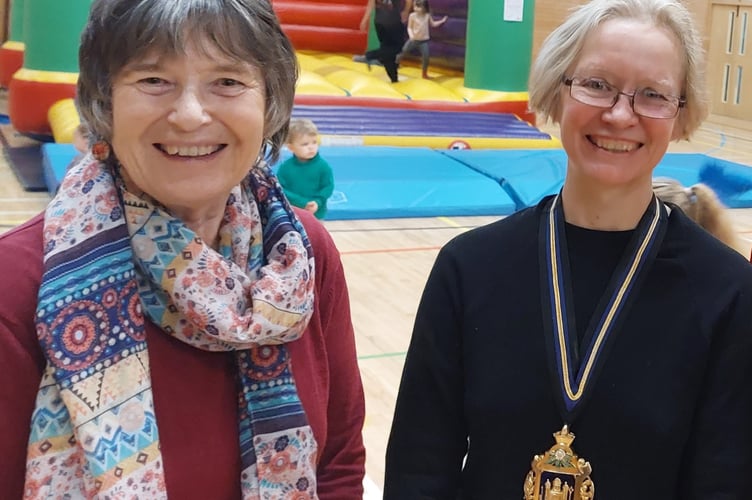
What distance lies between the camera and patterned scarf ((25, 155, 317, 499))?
120cm

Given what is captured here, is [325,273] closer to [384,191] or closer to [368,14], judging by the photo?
[384,191]

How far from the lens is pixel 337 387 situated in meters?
1.50

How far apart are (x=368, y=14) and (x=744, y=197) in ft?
18.8

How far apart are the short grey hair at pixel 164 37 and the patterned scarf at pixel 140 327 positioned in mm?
109

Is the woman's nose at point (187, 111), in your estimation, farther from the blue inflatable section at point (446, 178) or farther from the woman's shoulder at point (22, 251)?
the blue inflatable section at point (446, 178)

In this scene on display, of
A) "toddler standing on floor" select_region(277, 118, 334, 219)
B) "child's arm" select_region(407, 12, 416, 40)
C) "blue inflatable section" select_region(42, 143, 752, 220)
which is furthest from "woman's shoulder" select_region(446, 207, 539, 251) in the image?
"child's arm" select_region(407, 12, 416, 40)

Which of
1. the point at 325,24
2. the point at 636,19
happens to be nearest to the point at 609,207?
the point at 636,19

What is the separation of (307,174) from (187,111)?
→ 3896 mm

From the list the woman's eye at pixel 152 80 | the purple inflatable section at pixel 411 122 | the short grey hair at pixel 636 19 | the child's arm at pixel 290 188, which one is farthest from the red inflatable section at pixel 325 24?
the woman's eye at pixel 152 80

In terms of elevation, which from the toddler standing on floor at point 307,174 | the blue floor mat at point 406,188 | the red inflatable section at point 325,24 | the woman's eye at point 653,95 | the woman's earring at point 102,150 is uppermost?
the woman's eye at point 653,95

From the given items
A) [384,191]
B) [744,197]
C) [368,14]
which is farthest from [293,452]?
[368,14]

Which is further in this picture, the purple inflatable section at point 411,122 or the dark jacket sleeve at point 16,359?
the purple inflatable section at point 411,122

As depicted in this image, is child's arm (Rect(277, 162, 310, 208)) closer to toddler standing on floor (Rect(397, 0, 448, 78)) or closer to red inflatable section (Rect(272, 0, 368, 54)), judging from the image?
toddler standing on floor (Rect(397, 0, 448, 78))

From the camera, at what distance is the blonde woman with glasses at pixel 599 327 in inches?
56.1
